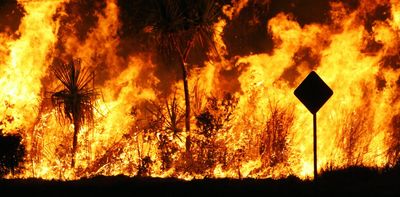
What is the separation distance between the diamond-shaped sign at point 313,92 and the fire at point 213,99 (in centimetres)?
338

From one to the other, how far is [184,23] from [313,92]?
586 cm

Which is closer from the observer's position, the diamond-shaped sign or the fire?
the diamond-shaped sign

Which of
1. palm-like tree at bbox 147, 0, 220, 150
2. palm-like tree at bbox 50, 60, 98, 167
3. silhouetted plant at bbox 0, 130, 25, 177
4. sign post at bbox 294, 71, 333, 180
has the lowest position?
silhouetted plant at bbox 0, 130, 25, 177

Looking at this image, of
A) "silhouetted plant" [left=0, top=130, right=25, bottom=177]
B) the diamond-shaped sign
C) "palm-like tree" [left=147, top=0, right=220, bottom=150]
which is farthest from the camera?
"palm-like tree" [left=147, top=0, right=220, bottom=150]

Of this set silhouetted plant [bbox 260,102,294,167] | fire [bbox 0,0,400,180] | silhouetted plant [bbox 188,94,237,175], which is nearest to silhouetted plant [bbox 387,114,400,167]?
fire [bbox 0,0,400,180]

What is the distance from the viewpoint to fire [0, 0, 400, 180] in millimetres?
14844

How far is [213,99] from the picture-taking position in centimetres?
1590

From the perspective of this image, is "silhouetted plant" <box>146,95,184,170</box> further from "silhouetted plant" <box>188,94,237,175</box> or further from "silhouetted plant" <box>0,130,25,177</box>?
"silhouetted plant" <box>0,130,25,177</box>

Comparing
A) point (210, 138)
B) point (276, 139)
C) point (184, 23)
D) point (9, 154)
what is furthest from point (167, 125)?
point (9, 154)

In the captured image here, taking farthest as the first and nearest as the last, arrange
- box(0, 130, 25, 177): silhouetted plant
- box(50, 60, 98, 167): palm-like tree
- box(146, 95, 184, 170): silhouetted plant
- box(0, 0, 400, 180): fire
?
1. box(50, 60, 98, 167): palm-like tree
2. box(0, 130, 25, 177): silhouetted plant
3. box(146, 95, 184, 170): silhouetted plant
4. box(0, 0, 400, 180): fire

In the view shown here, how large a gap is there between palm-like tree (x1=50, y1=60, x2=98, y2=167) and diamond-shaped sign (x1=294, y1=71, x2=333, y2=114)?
6746mm

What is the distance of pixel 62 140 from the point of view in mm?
16516

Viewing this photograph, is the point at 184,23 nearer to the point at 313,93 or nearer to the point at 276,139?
the point at 276,139

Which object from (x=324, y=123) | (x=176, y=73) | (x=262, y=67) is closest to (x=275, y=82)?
(x=262, y=67)
